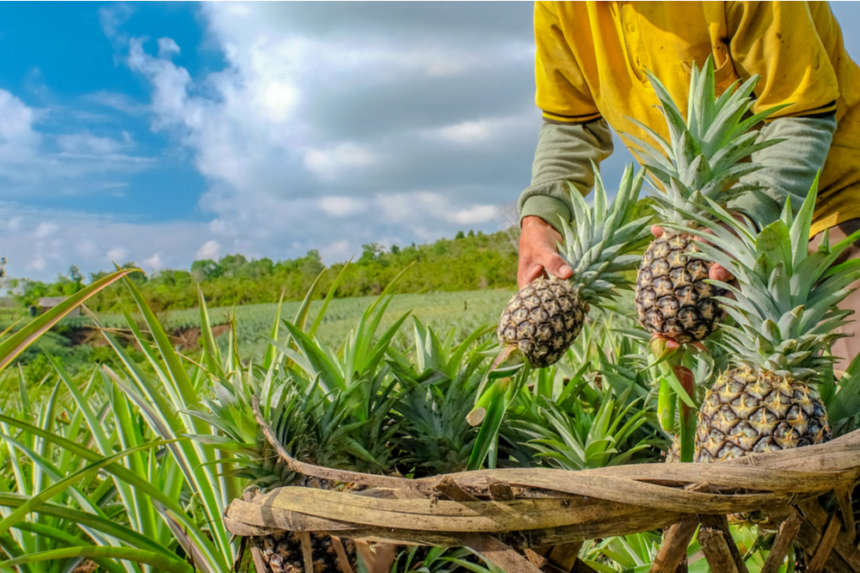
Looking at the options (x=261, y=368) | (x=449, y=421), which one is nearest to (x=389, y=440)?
(x=449, y=421)

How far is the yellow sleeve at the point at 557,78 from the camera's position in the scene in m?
1.61

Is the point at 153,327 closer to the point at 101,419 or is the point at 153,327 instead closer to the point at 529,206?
the point at 101,419

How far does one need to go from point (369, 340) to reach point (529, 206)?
65 centimetres

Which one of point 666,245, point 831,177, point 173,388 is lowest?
point 173,388

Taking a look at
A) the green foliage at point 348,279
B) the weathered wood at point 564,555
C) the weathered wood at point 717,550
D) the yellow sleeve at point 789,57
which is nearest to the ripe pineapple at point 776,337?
the weathered wood at point 717,550

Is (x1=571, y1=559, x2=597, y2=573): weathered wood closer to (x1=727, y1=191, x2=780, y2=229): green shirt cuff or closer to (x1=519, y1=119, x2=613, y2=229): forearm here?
(x1=727, y1=191, x2=780, y2=229): green shirt cuff

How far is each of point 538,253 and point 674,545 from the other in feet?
2.41

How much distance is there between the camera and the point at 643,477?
54 cm

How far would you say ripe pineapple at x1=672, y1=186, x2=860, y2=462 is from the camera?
0.68m

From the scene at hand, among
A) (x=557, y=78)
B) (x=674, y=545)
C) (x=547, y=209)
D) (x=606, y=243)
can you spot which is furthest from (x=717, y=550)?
(x=557, y=78)

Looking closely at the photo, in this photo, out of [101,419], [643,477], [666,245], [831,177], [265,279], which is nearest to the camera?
[643,477]

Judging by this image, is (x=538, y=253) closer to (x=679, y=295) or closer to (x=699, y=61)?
(x=679, y=295)

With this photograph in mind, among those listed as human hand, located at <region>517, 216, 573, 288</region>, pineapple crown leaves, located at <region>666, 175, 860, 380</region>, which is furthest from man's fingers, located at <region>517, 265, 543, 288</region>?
pineapple crown leaves, located at <region>666, 175, 860, 380</region>

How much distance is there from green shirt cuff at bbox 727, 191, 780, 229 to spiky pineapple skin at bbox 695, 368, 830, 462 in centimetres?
34
